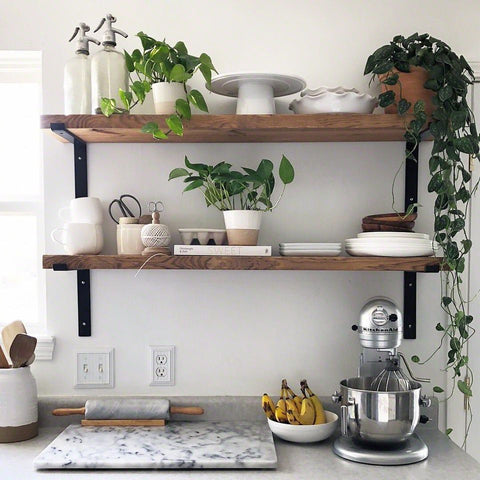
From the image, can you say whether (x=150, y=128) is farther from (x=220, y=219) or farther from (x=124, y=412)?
(x=124, y=412)

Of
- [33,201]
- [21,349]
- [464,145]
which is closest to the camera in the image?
[464,145]

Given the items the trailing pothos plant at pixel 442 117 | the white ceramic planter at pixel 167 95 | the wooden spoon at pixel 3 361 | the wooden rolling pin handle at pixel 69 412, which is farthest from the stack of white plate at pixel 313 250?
the wooden spoon at pixel 3 361

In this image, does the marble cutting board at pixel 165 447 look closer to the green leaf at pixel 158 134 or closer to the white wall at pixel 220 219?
the white wall at pixel 220 219

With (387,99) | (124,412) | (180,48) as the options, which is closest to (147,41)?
(180,48)

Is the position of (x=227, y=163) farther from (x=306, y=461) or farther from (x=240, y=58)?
(x=306, y=461)

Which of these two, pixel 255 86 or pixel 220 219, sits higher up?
pixel 255 86

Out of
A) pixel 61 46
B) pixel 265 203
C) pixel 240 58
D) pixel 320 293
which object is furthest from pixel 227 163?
pixel 61 46

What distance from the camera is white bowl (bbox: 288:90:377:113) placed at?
1.67 meters

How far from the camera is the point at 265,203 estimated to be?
5.75ft

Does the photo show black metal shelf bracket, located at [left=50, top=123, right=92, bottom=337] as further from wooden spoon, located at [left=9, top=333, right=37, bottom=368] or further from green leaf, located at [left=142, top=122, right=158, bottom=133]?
green leaf, located at [left=142, top=122, right=158, bottom=133]

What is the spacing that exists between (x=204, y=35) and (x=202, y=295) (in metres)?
0.80

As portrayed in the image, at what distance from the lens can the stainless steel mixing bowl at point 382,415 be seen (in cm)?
155

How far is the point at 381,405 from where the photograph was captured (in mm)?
1555

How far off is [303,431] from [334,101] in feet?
2.95
